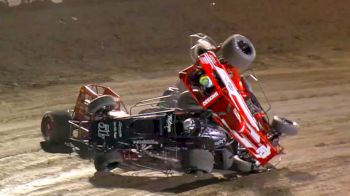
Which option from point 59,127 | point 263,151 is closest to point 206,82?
point 263,151

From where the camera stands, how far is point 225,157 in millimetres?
7777

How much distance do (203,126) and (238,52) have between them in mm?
986

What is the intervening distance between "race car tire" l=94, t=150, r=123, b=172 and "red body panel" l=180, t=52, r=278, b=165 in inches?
48.1

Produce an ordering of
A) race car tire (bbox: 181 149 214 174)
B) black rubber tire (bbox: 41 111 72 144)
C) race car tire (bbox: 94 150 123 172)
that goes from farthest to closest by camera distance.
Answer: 1. black rubber tire (bbox: 41 111 72 144)
2. race car tire (bbox: 94 150 123 172)
3. race car tire (bbox: 181 149 214 174)

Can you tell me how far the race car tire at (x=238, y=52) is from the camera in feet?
24.8

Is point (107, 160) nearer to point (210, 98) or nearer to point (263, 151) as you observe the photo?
point (210, 98)

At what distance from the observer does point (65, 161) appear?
859cm

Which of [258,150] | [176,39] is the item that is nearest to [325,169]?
[258,150]

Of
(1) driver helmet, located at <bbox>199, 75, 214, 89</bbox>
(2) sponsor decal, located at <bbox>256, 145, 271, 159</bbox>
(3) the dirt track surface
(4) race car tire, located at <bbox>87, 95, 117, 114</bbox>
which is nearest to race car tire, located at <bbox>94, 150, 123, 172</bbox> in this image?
(3) the dirt track surface

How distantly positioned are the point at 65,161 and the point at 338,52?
10.7 meters

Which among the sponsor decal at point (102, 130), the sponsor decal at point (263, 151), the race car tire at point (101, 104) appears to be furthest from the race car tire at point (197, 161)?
the race car tire at point (101, 104)

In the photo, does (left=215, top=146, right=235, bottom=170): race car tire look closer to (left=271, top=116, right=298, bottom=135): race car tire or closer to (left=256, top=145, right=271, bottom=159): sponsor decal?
(left=256, top=145, right=271, bottom=159): sponsor decal

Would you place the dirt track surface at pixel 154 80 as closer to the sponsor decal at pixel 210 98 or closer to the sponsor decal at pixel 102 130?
the sponsor decal at pixel 102 130

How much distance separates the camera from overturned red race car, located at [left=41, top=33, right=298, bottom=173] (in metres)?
7.53
